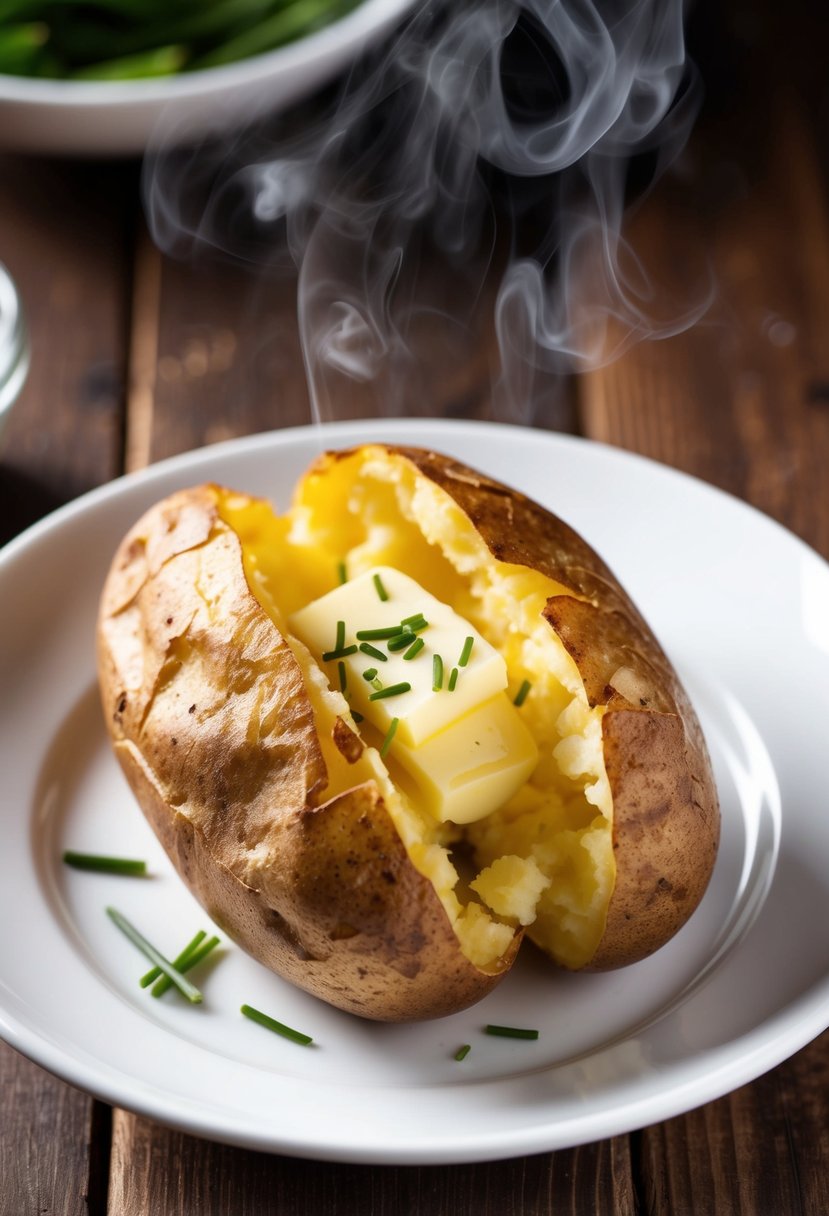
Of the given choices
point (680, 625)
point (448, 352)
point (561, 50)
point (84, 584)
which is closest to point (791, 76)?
point (561, 50)

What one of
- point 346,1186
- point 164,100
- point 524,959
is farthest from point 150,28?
point 346,1186

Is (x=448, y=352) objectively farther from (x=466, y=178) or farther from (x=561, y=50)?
(x=561, y=50)

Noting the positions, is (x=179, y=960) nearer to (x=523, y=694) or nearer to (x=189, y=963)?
(x=189, y=963)

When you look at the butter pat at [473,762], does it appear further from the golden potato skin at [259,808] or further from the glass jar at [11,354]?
the glass jar at [11,354]

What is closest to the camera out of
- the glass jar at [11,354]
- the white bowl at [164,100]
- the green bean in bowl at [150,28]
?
the glass jar at [11,354]

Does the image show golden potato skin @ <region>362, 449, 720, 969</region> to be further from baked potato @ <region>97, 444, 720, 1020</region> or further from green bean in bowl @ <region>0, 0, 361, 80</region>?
green bean in bowl @ <region>0, 0, 361, 80</region>

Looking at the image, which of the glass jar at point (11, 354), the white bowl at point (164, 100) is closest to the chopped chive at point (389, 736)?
the glass jar at point (11, 354)
